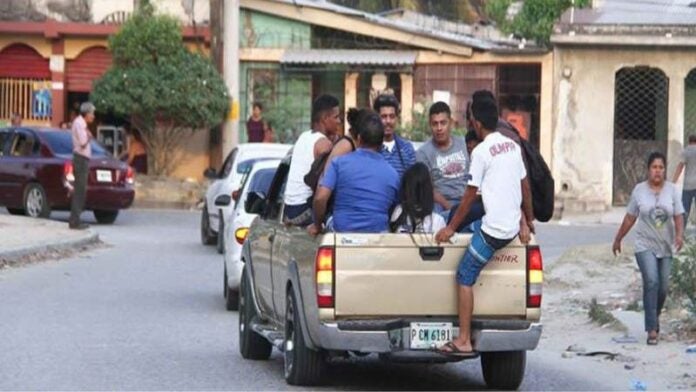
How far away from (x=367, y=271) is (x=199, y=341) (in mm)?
4037

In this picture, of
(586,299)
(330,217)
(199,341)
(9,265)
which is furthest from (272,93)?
(330,217)

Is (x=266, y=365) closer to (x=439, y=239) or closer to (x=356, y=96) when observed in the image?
(x=439, y=239)

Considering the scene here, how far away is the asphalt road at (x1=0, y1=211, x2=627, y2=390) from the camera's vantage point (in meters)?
12.2

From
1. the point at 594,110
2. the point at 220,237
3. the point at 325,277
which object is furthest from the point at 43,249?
the point at 594,110

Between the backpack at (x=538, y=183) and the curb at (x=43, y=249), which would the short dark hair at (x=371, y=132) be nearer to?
the backpack at (x=538, y=183)

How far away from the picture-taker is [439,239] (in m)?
11.2

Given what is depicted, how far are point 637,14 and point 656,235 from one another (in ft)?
80.1

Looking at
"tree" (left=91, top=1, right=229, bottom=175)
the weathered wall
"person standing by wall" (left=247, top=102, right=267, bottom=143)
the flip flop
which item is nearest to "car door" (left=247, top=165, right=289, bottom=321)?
the flip flop

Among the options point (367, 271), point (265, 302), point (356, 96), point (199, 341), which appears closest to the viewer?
point (367, 271)

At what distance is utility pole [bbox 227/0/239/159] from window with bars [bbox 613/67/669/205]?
9.24 metres

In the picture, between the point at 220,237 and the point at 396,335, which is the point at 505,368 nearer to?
the point at 396,335

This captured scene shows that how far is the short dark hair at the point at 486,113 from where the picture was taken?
11.7 metres

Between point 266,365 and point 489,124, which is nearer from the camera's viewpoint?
point 489,124

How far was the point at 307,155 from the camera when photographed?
13477 millimetres
